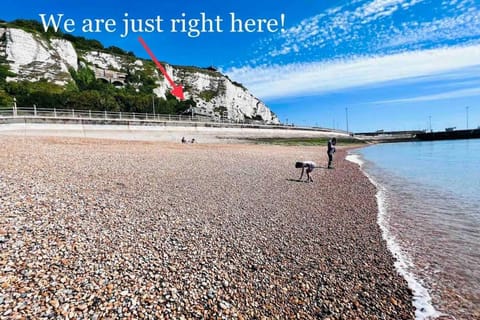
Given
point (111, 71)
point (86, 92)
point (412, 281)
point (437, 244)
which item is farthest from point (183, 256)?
point (111, 71)

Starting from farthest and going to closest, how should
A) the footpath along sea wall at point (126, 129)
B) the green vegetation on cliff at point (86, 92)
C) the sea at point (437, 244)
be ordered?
the green vegetation on cliff at point (86, 92) → the footpath along sea wall at point (126, 129) → the sea at point (437, 244)

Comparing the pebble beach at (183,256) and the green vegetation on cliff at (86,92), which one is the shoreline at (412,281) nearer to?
the pebble beach at (183,256)

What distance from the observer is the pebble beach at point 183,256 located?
144 inches

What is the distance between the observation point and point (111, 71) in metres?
91.2

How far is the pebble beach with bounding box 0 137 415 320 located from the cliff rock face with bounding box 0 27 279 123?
7049 centimetres

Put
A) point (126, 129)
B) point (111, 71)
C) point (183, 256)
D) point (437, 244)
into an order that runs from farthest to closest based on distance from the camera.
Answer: point (111, 71) → point (126, 129) → point (437, 244) → point (183, 256)

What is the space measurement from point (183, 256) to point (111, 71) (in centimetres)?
10230

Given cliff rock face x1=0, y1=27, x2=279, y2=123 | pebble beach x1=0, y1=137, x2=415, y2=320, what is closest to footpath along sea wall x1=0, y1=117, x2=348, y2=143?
pebble beach x1=0, y1=137, x2=415, y2=320

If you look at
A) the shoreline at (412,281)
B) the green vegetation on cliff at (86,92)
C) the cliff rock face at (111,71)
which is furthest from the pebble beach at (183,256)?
the cliff rock face at (111,71)

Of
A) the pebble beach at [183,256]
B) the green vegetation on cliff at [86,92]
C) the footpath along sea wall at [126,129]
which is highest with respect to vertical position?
the green vegetation on cliff at [86,92]

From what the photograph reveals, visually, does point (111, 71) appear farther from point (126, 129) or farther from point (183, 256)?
point (183, 256)

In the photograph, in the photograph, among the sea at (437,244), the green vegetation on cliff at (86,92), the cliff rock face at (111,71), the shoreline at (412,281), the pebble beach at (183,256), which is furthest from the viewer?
the cliff rock face at (111,71)

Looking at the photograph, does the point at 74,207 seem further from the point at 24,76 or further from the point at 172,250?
the point at 24,76

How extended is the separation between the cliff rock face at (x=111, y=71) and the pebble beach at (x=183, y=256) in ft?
231
